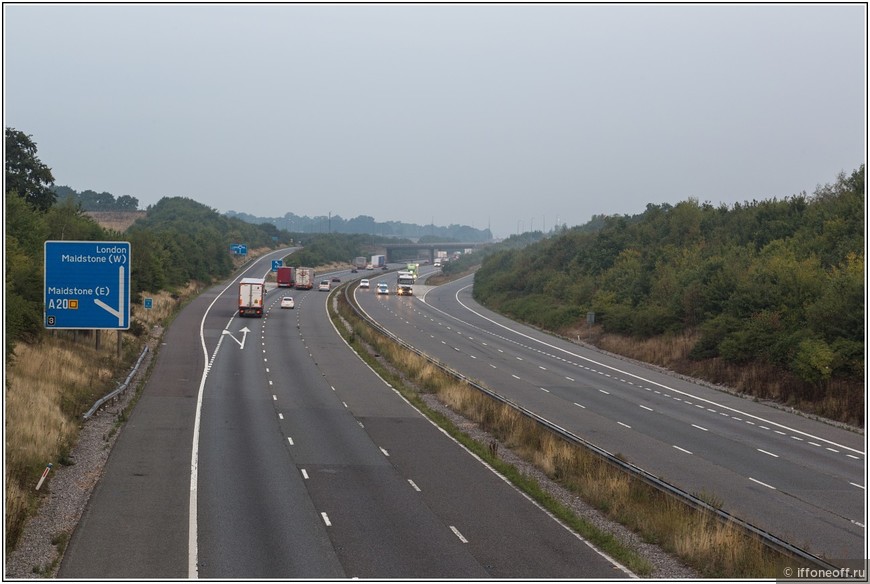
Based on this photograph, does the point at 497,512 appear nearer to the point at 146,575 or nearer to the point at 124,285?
the point at 146,575

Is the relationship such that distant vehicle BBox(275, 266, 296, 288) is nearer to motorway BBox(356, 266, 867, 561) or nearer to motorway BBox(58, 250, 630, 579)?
motorway BBox(356, 266, 867, 561)

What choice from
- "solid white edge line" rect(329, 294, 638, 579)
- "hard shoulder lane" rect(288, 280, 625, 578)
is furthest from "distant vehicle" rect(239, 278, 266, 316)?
"hard shoulder lane" rect(288, 280, 625, 578)

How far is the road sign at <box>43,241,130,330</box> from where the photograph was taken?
31641 mm

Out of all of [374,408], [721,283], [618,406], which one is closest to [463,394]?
[374,408]

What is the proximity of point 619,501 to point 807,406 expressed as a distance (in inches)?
879

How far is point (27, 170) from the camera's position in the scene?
71750mm

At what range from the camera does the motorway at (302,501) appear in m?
15.5

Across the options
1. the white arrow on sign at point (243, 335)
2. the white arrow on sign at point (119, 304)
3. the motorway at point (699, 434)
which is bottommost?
the white arrow on sign at point (243, 335)

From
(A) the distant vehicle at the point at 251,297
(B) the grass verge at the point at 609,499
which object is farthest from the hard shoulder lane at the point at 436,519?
(A) the distant vehicle at the point at 251,297

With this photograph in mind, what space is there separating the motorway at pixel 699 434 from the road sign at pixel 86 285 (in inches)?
620

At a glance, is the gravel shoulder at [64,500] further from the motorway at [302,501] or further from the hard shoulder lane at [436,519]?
the hard shoulder lane at [436,519]

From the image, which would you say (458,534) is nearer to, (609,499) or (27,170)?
(609,499)

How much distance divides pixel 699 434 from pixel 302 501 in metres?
16.3

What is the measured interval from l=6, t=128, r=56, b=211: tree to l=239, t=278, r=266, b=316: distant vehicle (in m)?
16.3
